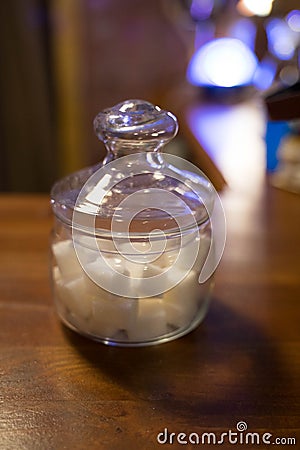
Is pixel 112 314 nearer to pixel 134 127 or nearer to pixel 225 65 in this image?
pixel 134 127

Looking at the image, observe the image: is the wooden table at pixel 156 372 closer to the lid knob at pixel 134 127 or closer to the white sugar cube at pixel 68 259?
the white sugar cube at pixel 68 259

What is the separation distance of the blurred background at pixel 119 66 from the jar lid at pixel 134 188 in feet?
2.50

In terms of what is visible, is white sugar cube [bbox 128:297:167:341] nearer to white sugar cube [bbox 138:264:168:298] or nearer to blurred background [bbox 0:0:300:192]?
white sugar cube [bbox 138:264:168:298]

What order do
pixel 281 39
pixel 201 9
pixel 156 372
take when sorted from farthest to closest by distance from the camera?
pixel 201 9
pixel 281 39
pixel 156 372

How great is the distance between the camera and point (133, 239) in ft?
1.68

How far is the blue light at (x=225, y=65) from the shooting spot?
1.97m

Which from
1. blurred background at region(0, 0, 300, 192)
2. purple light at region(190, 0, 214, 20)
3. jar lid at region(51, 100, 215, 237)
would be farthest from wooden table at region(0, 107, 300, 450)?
purple light at region(190, 0, 214, 20)

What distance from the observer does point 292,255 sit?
73 cm

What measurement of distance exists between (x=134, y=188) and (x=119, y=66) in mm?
2165

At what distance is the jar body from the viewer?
0.52 m

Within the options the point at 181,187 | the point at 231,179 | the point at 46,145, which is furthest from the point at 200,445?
the point at 46,145

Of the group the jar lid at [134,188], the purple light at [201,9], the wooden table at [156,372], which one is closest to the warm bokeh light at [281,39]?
the purple light at [201,9]

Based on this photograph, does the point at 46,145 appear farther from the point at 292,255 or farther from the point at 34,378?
the point at 34,378

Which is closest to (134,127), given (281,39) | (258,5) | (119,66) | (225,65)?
(258,5)
